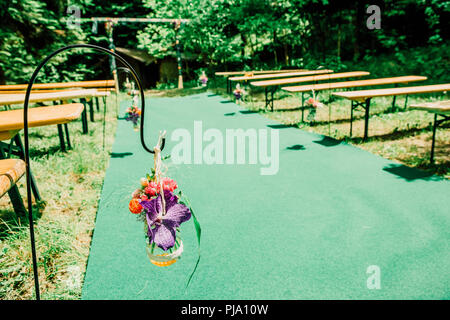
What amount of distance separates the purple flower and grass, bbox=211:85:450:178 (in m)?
4.76

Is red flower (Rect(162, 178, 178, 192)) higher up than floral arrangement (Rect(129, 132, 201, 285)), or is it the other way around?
red flower (Rect(162, 178, 178, 192))

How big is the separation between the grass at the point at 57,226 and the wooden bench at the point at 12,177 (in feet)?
0.64

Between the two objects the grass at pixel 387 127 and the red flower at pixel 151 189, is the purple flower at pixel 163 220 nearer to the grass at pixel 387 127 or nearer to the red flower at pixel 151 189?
the red flower at pixel 151 189

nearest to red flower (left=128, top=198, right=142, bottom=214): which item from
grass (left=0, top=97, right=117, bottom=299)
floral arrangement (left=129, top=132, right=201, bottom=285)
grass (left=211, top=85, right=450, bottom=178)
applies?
floral arrangement (left=129, top=132, right=201, bottom=285)

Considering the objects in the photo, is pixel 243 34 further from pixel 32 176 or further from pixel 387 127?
pixel 32 176

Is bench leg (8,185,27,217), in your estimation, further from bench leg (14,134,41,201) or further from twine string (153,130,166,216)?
twine string (153,130,166,216)

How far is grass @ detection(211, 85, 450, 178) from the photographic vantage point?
5821 mm

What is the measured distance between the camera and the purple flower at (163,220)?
1652mm

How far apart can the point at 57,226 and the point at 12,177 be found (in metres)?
0.86

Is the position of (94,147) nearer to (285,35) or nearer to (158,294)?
(158,294)

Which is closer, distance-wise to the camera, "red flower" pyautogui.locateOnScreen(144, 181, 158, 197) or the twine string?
the twine string

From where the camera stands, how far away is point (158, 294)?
2643mm
